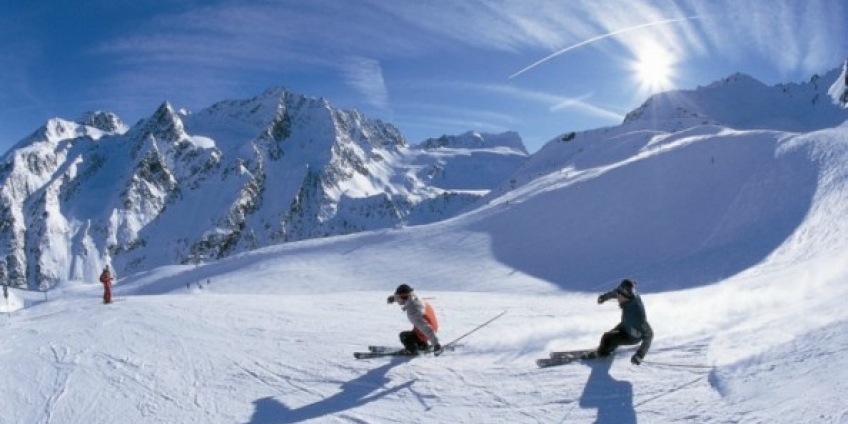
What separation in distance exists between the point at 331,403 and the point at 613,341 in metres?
4.45

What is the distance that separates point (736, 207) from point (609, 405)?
26.5m

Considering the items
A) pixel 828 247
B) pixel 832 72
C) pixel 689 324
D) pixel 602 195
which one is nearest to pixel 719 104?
pixel 832 72

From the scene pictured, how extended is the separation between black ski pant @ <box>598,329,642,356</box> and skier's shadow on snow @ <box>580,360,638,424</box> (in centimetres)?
36

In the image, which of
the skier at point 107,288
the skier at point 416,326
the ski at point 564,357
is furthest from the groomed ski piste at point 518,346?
the skier at point 107,288

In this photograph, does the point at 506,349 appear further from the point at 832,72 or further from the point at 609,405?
the point at 832,72

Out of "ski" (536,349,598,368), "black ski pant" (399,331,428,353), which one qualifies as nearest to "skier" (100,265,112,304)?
"black ski pant" (399,331,428,353)

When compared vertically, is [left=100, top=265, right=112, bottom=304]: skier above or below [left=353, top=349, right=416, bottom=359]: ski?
above

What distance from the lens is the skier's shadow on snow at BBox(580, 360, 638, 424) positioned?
743 centimetres

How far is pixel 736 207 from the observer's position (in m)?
30.4

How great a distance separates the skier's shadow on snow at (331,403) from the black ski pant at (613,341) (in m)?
3.07

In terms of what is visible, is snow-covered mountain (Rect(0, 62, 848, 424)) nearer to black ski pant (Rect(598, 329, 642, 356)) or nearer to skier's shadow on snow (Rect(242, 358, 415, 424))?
skier's shadow on snow (Rect(242, 358, 415, 424))

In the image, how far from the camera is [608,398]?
26.2 ft

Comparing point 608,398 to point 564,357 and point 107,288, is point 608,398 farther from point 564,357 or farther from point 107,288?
point 107,288

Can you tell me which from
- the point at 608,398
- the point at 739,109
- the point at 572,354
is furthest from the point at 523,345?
the point at 739,109
